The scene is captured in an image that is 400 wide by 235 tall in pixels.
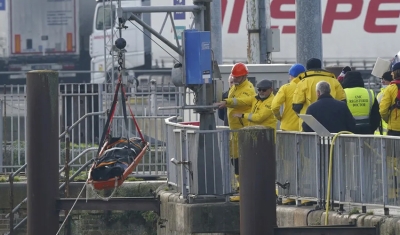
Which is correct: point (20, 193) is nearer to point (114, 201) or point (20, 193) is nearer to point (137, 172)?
point (137, 172)

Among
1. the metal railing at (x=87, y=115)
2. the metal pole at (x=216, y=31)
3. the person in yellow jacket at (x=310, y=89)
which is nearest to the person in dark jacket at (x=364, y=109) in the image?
the person in yellow jacket at (x=310, y=89)

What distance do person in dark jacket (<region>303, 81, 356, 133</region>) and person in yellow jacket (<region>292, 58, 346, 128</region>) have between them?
1.97 ft

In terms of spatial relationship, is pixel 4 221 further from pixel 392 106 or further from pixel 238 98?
pixel 392 106

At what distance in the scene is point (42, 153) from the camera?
12453 millimetres

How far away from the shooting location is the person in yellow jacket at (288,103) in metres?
12.0

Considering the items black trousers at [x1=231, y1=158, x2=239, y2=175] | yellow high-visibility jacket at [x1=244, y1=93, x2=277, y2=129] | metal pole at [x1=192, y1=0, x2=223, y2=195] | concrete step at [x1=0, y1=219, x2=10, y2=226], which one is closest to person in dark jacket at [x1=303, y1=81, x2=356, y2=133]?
yellow high-visibility jacket at [x1=244, y1=93, x2=277, y2=129]

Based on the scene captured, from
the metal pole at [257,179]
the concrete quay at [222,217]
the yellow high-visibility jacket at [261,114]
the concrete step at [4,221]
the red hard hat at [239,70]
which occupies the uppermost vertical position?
the red hard hat at [239,70]

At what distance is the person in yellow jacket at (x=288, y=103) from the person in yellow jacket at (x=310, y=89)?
10cm

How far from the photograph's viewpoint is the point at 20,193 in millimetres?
16281

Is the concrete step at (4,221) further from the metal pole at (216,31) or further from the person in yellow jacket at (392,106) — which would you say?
the person in yellow jacket at (392,106)

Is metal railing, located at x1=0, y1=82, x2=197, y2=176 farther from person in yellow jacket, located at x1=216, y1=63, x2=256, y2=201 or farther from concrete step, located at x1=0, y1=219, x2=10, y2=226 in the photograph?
person in yellow jacket, located at x1=216, y1=63, x2=256, y2=201

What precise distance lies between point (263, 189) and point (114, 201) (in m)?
3.83

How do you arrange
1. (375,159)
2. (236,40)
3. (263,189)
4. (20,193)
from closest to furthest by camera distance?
(263,189)
(375,159)
(20,193)
(236,40)

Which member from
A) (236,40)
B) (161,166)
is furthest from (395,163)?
(236,40)
